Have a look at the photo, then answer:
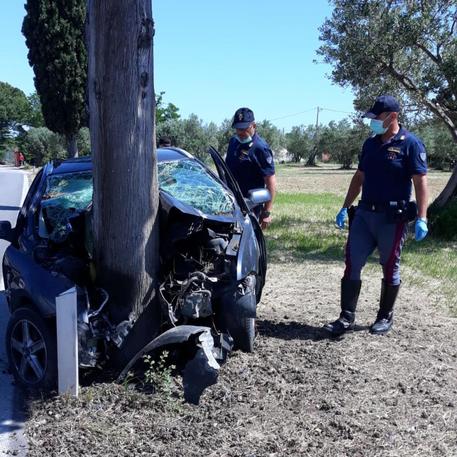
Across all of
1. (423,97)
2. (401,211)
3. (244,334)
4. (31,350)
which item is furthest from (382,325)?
(423,97)

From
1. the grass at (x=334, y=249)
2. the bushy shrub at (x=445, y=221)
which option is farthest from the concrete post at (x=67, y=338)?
the bushy shrub at (x=445, y=221)

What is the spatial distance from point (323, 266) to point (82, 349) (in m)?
4.91

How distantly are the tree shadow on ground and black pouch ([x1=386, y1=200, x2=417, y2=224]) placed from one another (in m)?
1.08

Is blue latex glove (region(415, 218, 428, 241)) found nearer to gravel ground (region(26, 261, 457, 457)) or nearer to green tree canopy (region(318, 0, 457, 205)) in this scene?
gravel ground (region(26, 261, 457, 457))

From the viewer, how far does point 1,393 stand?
409 cm

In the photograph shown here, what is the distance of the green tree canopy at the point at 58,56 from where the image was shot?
2650 centimetres

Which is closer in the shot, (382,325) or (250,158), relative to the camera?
(382,325)

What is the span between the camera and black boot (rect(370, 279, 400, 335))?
505 cm

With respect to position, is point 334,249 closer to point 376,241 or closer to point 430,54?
point 376,241

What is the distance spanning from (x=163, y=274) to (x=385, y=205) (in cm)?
199

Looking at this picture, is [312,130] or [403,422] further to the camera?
[312,130]

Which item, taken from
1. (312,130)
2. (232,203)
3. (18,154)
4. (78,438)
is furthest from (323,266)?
(312,130)

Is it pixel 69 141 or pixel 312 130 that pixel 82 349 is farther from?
pixel 312 130

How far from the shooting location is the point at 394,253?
4.96 m
